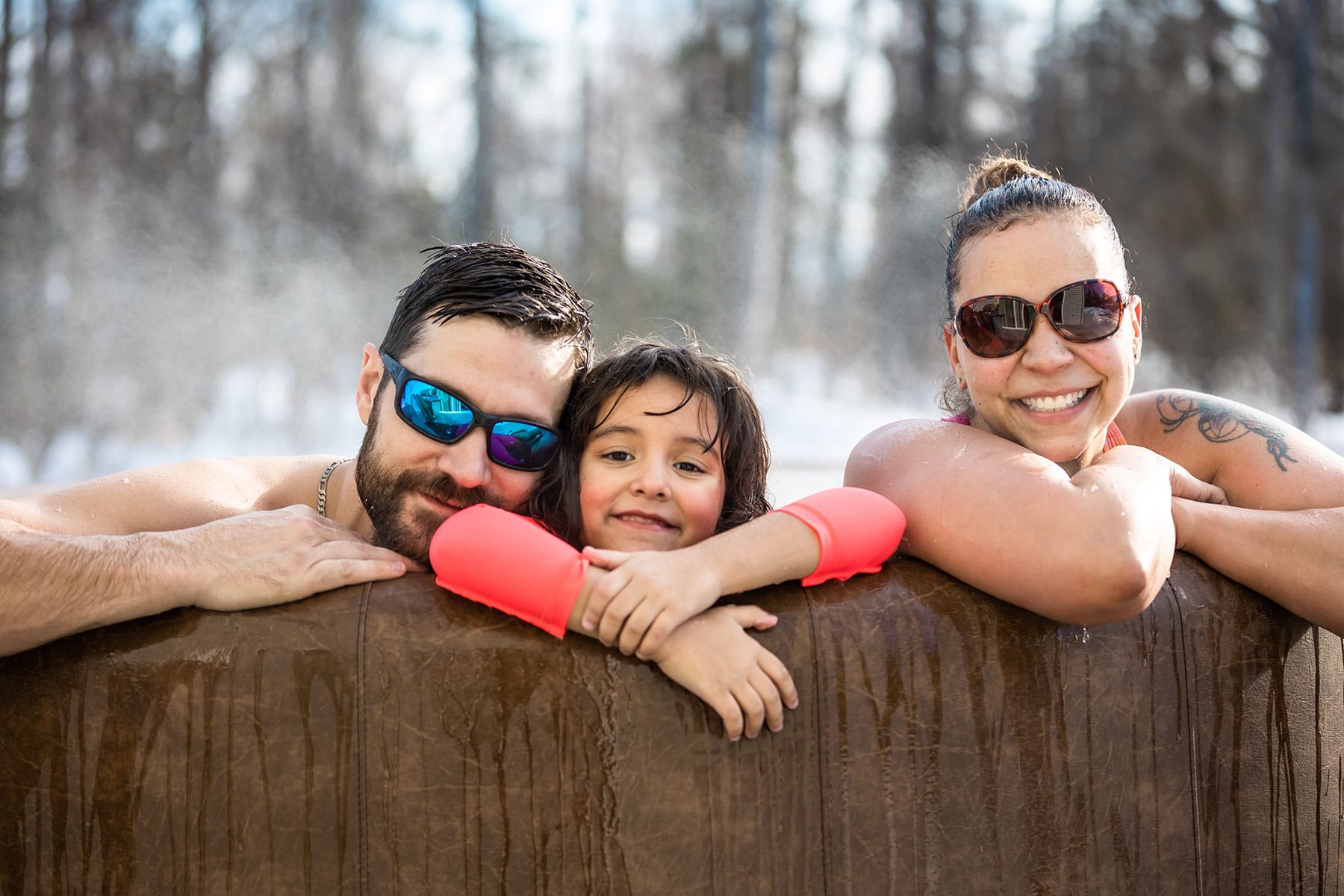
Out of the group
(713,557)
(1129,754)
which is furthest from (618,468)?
(1129,754)

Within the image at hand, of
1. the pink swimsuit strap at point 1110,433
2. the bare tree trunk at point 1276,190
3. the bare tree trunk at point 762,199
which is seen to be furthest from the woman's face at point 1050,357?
the bare tree trunk at point 1276,190

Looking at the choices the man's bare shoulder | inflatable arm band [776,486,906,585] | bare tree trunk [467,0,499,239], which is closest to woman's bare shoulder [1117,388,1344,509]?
inflatable arm band [776,486,906,585]

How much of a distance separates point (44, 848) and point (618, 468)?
987 millimetres

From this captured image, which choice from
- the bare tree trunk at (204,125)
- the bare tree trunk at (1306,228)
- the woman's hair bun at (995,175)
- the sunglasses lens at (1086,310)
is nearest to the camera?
the sunglasses lens at (1086,310)

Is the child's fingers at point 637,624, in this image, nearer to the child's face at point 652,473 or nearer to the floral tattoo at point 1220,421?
the child's face at point 652,473

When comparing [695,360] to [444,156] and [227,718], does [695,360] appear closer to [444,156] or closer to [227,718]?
[227,718]

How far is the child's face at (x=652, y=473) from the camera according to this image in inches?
65.1

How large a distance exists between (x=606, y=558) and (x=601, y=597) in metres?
0.08

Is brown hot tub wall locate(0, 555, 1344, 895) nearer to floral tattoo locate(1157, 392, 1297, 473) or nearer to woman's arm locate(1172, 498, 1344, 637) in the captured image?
woman's arm locate(1172, 498, 1344, 637)

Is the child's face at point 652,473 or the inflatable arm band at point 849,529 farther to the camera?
the child's face at point 652,473

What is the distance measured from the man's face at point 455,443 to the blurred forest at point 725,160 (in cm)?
953

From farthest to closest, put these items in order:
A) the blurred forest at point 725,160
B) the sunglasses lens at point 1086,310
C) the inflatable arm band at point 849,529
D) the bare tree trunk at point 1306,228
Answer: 1. the bare tree trunk at point 1306,228
2. the blurred forest at point 725,160
3. the sunglasses lens at point 1086,310
4. the inflatable arm band at point 849,529

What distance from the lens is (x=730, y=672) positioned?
128 centimetres

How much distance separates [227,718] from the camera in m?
1.30
